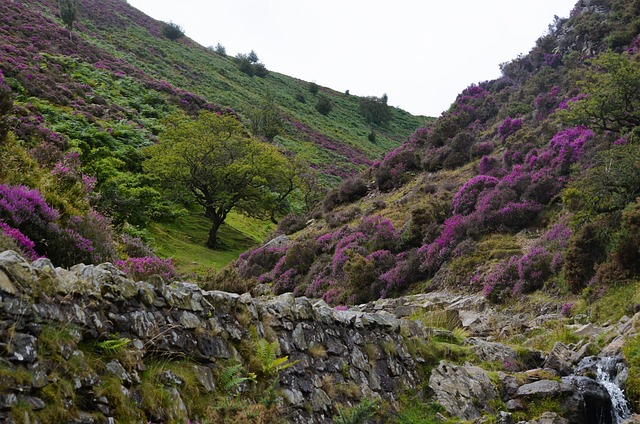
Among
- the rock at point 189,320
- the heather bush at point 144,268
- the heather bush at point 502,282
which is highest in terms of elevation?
the heather bush at point 502,282

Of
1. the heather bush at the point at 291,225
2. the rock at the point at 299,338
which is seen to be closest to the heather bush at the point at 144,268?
the rock at the point at 299,338

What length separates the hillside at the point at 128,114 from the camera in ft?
50.2

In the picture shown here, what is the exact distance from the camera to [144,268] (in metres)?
9.39

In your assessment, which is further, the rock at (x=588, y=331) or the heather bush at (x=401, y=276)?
the heather bush at (x=401, y=276)

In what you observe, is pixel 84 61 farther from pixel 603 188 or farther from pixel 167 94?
pixel 603 188

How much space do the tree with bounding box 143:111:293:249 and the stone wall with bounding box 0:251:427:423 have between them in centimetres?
2369

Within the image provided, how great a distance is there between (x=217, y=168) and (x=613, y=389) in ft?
91.0

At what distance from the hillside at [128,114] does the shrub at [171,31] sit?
0.82 m

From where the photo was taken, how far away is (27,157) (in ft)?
38.2

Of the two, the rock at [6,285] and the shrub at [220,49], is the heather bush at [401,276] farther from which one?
the shrub at [220,49]

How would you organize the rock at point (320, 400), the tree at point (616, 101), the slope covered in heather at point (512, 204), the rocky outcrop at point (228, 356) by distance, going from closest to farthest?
the rocky outcrop at point (228, 356)
the rock at point (320, 400)
the slope covered in heather at point (512, 204)
the tree at point (616, 101)

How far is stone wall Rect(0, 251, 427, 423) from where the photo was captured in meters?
4.10

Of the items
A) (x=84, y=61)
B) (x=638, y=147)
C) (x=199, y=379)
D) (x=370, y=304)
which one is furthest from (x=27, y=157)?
(x=84, y=61)

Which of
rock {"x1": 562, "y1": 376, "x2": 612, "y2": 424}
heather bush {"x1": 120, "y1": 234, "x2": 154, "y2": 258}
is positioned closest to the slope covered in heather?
rock {"x1": 562, "y1": 376, "x2": 612, "y2": 424}
